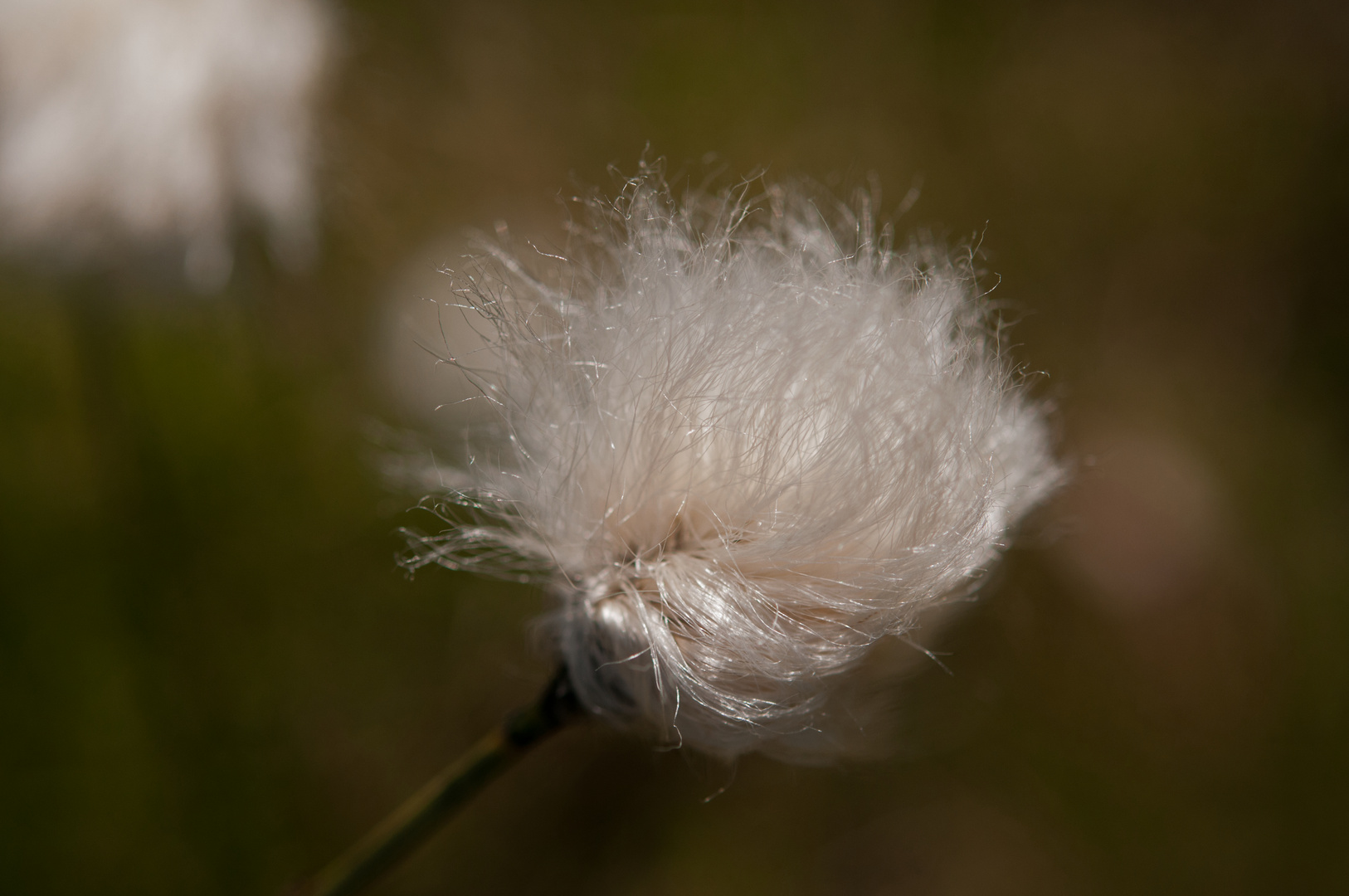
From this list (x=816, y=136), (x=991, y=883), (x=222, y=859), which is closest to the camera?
(x=222, y=859)

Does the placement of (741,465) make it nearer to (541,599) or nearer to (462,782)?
(462,782)

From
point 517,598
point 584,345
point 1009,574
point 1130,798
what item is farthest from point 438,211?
point 1130,798

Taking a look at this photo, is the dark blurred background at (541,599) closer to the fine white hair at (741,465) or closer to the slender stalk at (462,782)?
the slender stalk at (462,782)

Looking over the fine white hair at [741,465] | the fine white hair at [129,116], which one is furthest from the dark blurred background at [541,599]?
the fine white hair at [741,465]

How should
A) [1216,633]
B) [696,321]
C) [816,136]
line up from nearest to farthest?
[696,321], [1216,633], [816,136]

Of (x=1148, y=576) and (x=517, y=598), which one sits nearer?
(x=517, y=598)

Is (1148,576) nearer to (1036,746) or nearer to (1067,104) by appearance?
(1036,746)
